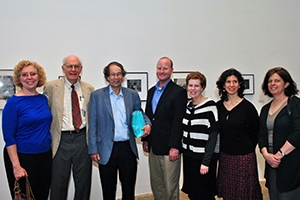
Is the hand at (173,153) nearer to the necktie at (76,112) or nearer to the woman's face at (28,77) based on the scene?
the necktie at (76,112)

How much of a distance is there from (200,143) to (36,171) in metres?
1.49

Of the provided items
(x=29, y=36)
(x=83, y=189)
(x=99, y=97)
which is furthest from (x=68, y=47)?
(x=83, y=189)

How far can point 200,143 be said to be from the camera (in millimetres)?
2221

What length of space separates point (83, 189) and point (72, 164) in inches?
11.3

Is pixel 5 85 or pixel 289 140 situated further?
pixel 5 85

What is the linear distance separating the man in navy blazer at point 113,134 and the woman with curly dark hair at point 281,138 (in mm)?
1111

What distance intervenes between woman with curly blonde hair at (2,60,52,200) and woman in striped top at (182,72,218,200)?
4.28 feet

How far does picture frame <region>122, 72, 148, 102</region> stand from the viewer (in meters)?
3.34

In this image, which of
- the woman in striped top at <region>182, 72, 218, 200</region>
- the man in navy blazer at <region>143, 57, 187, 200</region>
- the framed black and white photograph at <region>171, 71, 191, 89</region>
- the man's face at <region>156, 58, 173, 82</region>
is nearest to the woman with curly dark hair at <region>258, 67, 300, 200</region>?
the woman in striped top at <region>182, 72, 218, 200</region>

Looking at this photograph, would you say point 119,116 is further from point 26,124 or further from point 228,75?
point 228,75

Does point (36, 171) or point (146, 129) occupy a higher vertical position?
point (146, 129)

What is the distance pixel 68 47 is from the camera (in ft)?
10.2

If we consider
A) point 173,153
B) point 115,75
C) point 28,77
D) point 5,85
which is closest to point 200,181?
point 173,153

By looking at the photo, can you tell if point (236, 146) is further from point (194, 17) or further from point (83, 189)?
point (194, 17)
